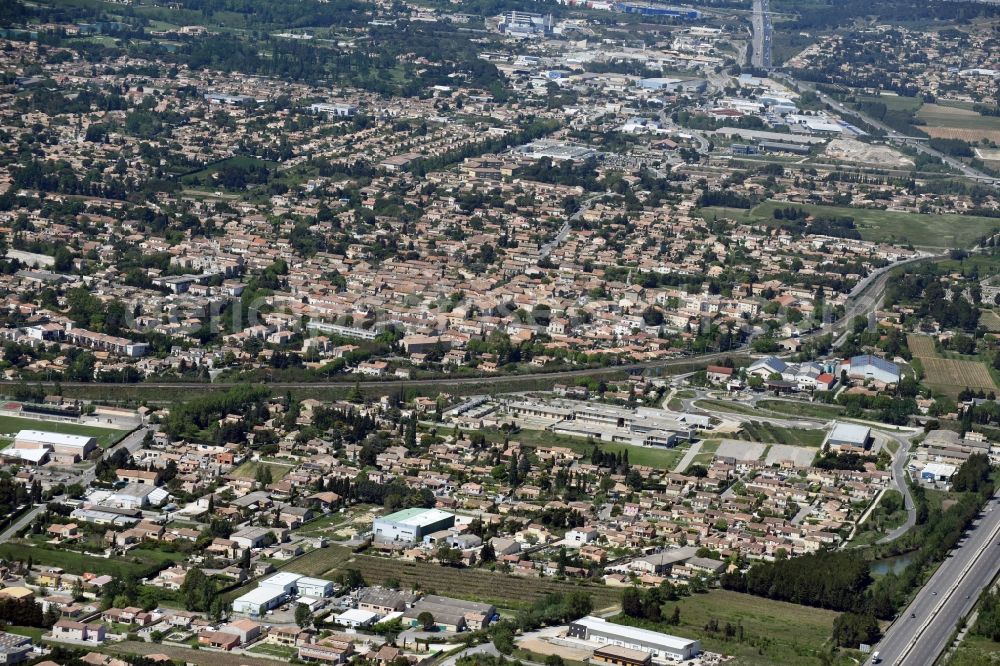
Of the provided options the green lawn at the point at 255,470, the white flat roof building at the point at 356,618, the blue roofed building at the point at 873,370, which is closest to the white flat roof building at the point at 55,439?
the green lawn at the point at 255,470

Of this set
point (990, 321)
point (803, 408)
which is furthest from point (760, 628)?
point (990, 321)

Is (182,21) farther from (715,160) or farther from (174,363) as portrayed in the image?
(174,363)

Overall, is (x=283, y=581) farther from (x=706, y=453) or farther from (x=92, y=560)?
(x=706, y=453)

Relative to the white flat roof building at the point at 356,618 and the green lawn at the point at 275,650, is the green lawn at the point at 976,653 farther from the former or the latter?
the green lawn at the point at 275,650

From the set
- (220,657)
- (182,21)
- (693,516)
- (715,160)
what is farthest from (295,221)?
(182,21)

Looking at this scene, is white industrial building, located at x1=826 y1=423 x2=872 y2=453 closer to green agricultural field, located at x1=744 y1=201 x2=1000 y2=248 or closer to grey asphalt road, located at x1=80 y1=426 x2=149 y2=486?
grey asphalt road, located at x1=80 y1=426 x2=149 y2=486
